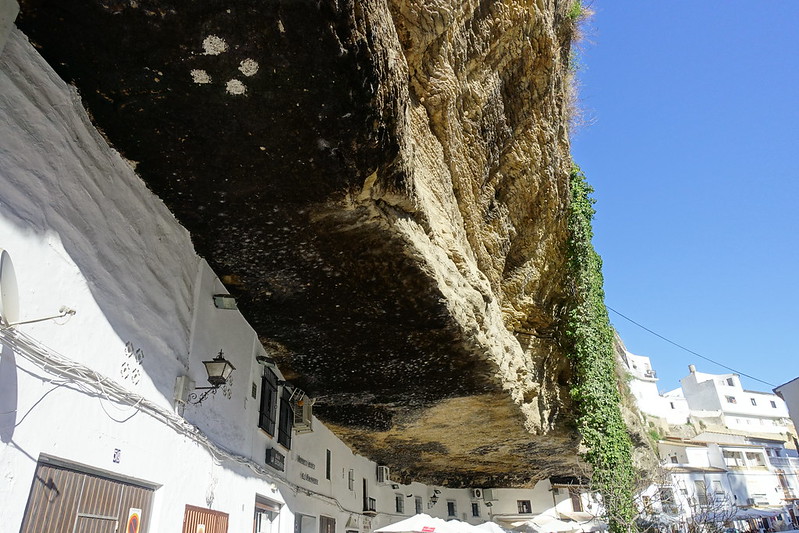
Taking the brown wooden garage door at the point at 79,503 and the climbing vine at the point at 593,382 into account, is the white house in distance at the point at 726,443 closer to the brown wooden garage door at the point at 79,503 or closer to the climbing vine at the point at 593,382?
the climbing vine at the point at 593,382

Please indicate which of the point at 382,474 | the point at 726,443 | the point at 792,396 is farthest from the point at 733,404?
the point at 382,474

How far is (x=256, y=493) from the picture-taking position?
668cm

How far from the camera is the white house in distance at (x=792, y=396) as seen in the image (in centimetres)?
1559

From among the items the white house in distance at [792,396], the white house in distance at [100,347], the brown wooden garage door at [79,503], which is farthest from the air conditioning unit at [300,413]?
the white house in distance at [792,396]

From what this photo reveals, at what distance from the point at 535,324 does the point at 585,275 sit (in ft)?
4.88

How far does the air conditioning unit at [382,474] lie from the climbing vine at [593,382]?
5670mm

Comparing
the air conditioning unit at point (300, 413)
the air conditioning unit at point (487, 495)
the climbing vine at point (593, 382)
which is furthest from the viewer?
the air conditioning unit at point (487, 495)

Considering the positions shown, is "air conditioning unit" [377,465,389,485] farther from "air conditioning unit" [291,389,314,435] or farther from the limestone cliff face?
"air conditioning unit" [291,389,314,435]

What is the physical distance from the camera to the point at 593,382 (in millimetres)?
11570

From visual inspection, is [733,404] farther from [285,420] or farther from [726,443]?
[285,420]

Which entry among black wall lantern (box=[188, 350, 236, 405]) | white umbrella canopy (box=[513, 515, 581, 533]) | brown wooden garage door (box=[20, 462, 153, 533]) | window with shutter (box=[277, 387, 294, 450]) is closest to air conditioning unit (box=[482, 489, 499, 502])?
white umbrella canopy (box=[513, 515, 581, 533])

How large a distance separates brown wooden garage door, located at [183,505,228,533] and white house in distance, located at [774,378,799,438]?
16.4 m

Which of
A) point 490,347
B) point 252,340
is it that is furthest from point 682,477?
point 252,340

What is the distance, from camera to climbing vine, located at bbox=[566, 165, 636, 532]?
11.0 metres
